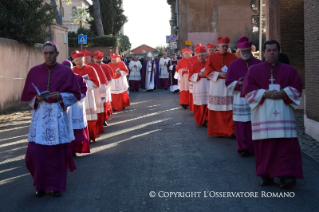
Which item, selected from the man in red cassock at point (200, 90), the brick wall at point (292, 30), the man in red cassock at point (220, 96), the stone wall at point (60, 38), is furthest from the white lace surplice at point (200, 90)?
the stone wall at point (60, 38)

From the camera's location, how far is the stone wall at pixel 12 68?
19.5m

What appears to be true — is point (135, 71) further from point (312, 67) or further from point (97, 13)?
point (312, 67)

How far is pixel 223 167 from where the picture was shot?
28.6 feet

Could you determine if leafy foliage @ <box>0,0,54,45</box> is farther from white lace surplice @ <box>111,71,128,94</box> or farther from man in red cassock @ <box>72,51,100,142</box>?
man in red cassock @ <box>72,51,100,142</box>

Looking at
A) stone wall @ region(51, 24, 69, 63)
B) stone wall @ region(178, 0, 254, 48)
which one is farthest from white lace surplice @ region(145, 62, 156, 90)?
stone wall @ region(178, 0, 254, 48)

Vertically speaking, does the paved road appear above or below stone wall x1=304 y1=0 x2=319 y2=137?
below

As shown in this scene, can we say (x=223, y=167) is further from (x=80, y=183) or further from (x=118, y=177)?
(x=80, y=183)

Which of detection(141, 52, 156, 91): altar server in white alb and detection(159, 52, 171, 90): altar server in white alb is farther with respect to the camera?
detection(159, 52, 171, 90): altar server in white alb

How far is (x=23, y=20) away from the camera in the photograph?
21.6m

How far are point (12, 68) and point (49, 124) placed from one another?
14.3 meters

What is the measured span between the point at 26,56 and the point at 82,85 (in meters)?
14.9

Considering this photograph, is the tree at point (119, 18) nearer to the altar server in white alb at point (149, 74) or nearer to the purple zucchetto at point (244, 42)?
the altar server in white alb at point (149, 74)

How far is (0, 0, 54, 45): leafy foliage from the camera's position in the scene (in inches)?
834

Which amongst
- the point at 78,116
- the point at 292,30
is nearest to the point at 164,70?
the point at 292,30
